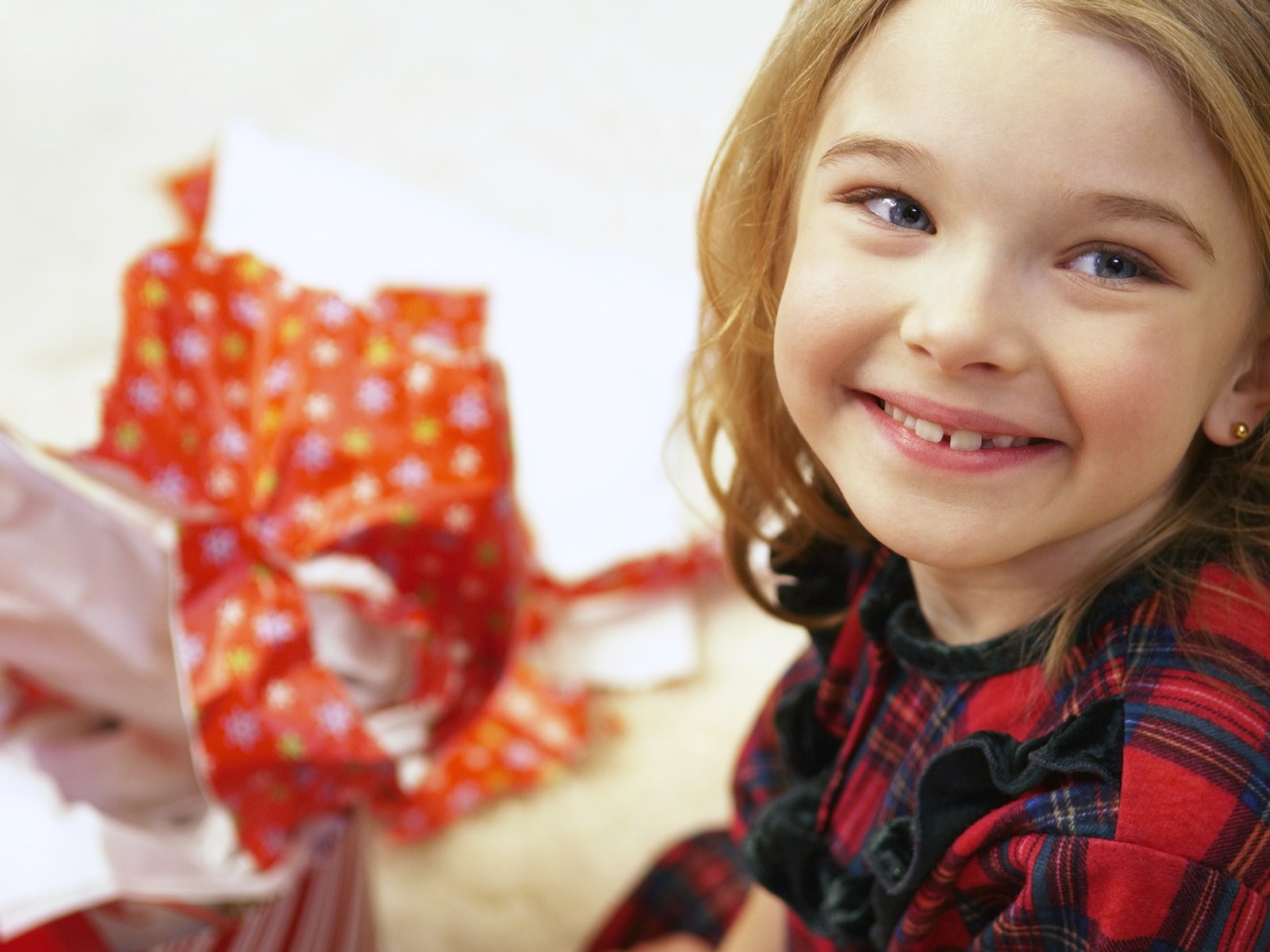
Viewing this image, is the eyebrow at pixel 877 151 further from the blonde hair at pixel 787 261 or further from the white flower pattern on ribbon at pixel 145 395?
the white flower pattern on ribbon at pixel 145 395

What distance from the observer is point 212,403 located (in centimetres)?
81

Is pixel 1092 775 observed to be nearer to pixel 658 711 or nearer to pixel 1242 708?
pixel 1242 708

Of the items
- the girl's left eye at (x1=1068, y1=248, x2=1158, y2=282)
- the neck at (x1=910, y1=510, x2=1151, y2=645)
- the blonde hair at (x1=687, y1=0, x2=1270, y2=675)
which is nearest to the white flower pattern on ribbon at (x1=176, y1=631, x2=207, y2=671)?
the blonde hair at (x1=687, y1=0, x2=1270, y2=675)

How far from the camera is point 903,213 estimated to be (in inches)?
16.8

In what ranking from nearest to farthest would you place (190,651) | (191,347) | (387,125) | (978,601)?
(978,601), (190,651), (191,347), (387,125)

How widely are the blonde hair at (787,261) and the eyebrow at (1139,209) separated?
21mm

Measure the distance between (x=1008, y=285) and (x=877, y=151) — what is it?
6 cm

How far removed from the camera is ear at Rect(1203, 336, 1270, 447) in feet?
1.44

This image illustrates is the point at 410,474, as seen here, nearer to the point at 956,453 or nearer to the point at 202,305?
the point at 202,305

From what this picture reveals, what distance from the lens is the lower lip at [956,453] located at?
43 cm

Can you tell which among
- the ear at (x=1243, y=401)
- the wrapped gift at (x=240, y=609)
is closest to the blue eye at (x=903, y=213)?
the ear at (x=1243, y=401)

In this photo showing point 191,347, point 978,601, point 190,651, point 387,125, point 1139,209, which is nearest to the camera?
point 1139,209

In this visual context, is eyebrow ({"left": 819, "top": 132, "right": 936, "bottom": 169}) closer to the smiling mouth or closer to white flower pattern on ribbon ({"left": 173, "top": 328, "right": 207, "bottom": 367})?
the smiling mouth

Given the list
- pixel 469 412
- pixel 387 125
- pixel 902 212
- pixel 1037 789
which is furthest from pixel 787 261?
pixel 387 125
